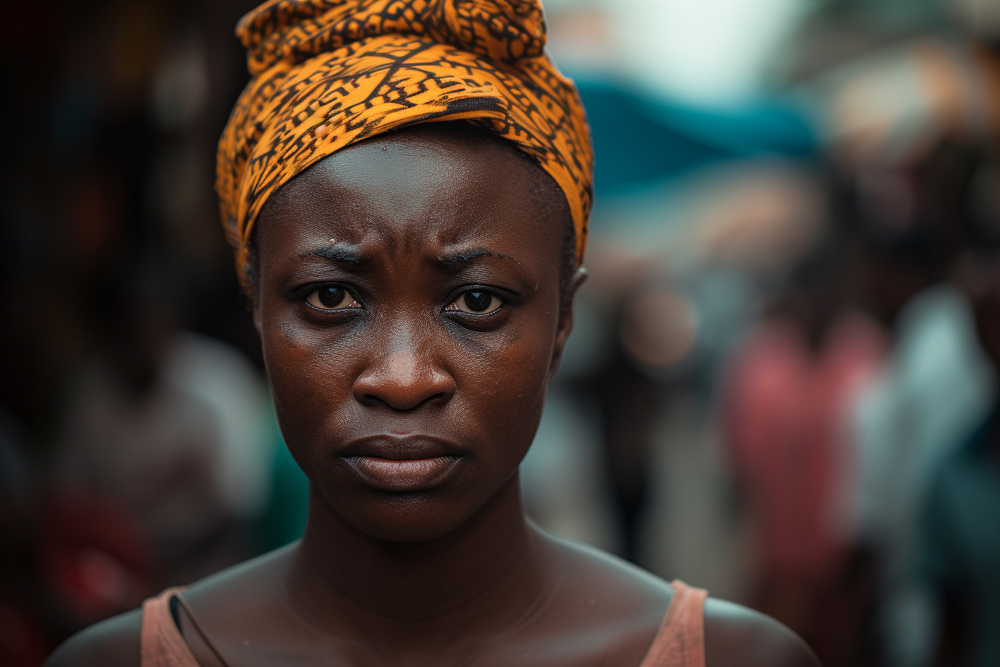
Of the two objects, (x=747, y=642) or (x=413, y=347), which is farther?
(x=747, y=642)

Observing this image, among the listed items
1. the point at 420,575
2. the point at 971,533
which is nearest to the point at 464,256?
the point at 420,575

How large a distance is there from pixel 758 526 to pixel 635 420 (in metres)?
1.04

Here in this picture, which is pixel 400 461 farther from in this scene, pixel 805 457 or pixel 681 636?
pixel 805 457

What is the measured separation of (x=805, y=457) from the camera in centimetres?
589

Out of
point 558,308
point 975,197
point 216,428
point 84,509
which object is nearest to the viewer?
point 558,308

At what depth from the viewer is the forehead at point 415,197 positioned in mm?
→ 1620

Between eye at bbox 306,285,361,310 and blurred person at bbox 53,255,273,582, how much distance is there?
3206 mm

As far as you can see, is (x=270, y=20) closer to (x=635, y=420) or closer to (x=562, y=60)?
(x=562, y=60)

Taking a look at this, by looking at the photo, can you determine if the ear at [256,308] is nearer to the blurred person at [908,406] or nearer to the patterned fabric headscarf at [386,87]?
the patterned fabric headscarf at [386,87]

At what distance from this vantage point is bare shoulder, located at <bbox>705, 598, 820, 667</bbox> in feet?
6.17

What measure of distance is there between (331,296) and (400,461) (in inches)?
12.0

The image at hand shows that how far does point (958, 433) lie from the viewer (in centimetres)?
430

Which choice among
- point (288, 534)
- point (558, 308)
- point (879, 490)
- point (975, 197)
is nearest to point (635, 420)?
point (879, 490)

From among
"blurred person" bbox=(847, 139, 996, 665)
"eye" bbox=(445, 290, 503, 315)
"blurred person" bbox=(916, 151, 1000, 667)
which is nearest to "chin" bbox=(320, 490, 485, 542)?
"eye" bbox=(445, 290, 503, 315)
